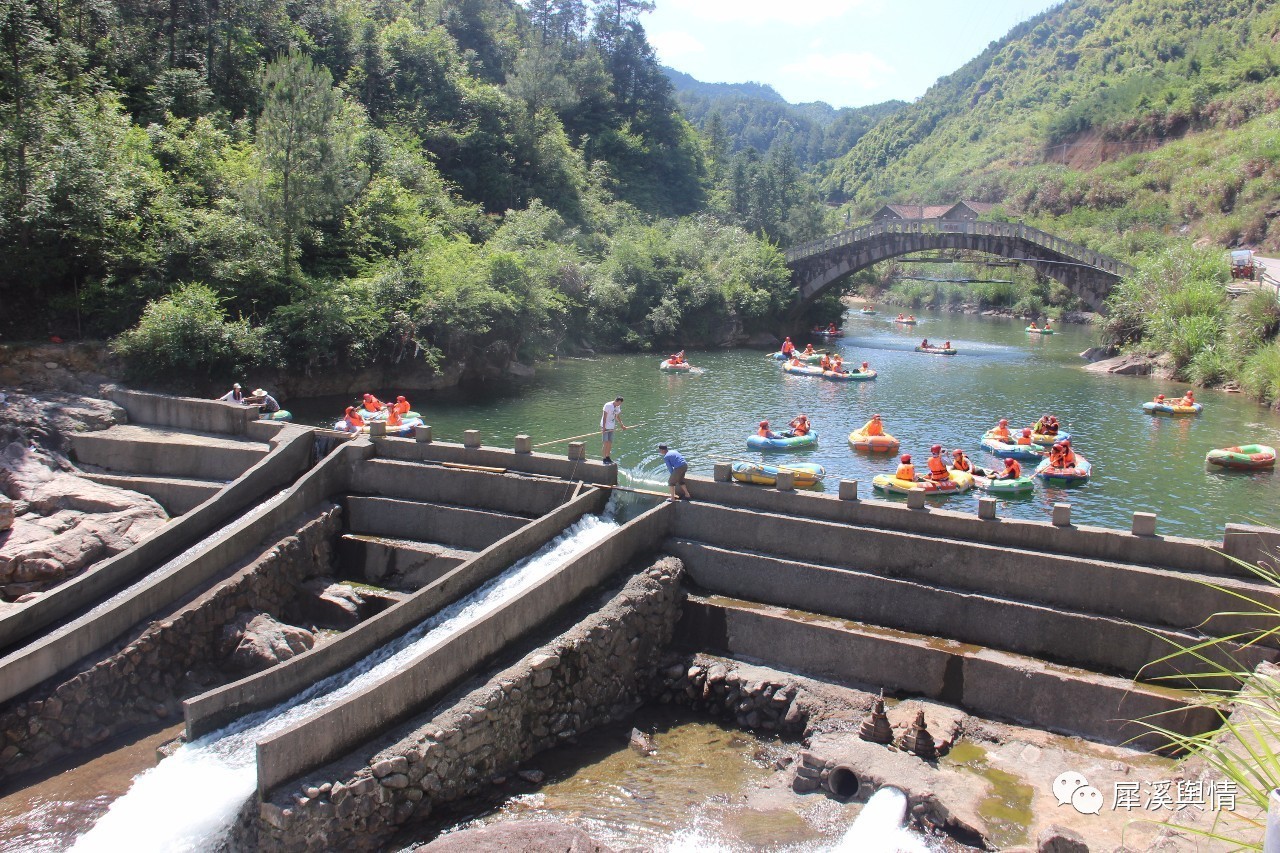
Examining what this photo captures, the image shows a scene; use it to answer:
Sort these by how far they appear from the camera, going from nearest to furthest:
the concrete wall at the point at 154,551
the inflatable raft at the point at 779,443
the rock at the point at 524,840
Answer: the rock at the point at 524,840 < the concrete wall at the point at 154,551 < the inflatable raft at the point at 779,443

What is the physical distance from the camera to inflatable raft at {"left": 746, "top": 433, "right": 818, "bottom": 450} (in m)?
31.7

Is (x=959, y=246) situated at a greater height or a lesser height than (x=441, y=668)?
greater

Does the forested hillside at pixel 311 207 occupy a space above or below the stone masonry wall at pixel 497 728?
above

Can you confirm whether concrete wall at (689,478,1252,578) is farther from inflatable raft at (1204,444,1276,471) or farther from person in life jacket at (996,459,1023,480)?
inflatable raft at (1204,444,1276,471)

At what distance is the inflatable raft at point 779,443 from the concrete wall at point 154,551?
14.1 meters

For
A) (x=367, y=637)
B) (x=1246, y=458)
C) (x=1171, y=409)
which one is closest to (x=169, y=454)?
(x=367, y=637)

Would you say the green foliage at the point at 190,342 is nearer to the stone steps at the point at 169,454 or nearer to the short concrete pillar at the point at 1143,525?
the stone steps at the point at 169,454

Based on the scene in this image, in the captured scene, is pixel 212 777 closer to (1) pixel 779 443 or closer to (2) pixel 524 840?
Answer: (2) pixel 524 840

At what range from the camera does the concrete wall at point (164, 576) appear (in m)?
15.9

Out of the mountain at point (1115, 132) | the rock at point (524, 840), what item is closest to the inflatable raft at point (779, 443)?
the rock at point (524, 840)

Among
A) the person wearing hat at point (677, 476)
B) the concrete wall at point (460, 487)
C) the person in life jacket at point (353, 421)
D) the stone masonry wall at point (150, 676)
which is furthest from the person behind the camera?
the person in life jacket at point (353, 421)

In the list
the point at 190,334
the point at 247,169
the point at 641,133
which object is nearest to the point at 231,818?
Answer: the point at 190,334

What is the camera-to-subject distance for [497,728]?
14.5 meters

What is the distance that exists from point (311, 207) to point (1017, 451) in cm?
2825
